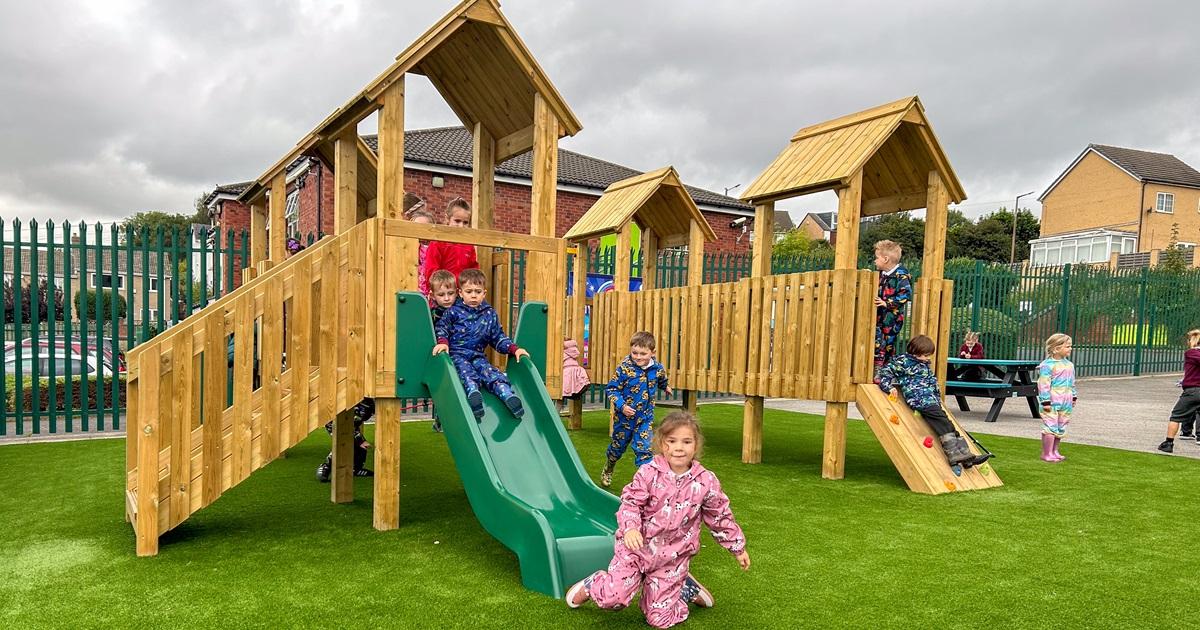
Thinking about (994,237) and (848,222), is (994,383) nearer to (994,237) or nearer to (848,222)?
(848,222)

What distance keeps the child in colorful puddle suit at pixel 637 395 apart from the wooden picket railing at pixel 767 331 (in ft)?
5.32

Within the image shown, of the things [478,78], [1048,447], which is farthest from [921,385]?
[478,78]

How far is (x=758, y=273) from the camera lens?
813 centimetres

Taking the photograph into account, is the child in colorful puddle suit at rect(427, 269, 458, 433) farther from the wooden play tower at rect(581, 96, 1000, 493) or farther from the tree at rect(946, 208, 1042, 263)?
the tree at rect(946, 208, 1042, 263)

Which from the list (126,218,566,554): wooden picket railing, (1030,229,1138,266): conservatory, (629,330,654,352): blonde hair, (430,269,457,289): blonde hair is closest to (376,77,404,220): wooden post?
(126,218,566,554): wooden picket railing

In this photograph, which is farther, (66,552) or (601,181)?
(601,181)

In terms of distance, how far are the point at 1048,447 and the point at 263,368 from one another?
767cm

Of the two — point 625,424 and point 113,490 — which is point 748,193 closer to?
point 625,424

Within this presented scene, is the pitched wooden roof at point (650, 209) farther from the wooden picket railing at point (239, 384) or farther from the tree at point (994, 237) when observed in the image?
the tree at point (994, 237)

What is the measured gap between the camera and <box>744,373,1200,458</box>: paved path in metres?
9.57

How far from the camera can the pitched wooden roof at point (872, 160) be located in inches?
292

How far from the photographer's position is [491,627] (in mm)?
3453

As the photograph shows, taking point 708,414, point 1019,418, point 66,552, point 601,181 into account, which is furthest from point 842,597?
point 601,181

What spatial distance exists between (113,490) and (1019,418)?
1204 centimetres
